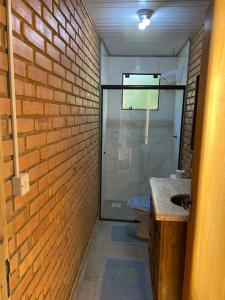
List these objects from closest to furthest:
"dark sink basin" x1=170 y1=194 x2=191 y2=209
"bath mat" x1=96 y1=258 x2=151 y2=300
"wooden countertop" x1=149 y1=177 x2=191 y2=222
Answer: "wooden countertop" x1=149 y1=177 x2=191 y2=222, "dark sink basin" x1=170 y1=194 x2=191 y2=209, "bath mat" x1=96 y1=258 x2=151 y2=300

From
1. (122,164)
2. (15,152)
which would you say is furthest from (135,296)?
(122,164)

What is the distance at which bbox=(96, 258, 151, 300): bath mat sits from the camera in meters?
1.95

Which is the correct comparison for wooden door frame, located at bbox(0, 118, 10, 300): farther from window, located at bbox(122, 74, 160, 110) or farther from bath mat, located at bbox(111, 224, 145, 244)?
window, located at bbox(122, 74, 160, 110)

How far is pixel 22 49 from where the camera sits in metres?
0.97

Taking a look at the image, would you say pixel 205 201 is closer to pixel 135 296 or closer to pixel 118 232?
pixel 135 296

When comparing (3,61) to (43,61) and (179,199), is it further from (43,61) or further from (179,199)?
(179,199)

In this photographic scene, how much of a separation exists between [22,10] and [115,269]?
88.6 inches

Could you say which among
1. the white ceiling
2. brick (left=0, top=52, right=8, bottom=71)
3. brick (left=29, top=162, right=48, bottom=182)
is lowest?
brick (left=29, top=162, right=48, bottom=182)

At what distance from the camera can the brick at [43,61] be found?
3.65 feet

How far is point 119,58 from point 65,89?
2.43 metres

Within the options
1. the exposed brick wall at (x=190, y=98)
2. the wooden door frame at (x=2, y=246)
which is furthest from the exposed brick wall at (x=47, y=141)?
the exposed brick wall at (x=190, y=98)

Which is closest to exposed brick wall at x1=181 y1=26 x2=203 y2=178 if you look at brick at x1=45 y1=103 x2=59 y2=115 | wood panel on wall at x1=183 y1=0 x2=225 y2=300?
wood panel on wall at x1=183 y1=0 x2=225 y2=300

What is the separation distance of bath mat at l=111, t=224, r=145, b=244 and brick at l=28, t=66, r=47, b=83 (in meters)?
2.21

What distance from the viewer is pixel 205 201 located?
109cm
